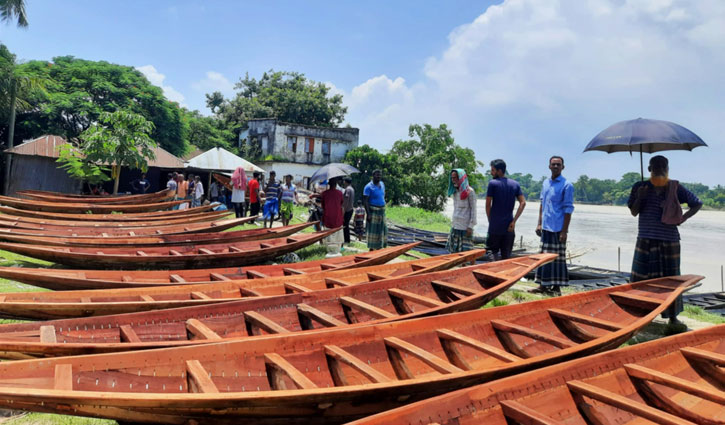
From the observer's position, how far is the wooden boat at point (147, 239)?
6.12 meters

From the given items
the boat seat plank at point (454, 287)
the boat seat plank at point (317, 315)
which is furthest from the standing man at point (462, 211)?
the boat seat plank at point (317, 315)

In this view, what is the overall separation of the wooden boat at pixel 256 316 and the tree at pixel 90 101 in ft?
60.6

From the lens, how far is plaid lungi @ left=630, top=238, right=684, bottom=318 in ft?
15.2

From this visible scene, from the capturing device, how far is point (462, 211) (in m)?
6.41

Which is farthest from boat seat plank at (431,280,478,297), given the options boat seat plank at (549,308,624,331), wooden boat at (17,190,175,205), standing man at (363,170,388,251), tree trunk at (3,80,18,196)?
tree trunk at (3,80,18,196)

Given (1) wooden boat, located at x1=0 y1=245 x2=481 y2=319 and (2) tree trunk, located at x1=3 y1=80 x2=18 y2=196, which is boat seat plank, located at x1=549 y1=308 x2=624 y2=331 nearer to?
(1) wooden boat, located at x1=0 y1=245 x2=481 y2=319

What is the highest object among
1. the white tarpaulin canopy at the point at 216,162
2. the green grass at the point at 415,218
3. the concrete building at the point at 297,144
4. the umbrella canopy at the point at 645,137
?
the concrete building at the point at 297,144

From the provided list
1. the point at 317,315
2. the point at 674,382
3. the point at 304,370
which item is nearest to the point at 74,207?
the point at 317,315

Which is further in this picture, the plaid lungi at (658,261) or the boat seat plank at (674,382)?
the plaid lungi at (658,261)

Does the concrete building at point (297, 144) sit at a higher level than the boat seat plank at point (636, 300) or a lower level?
higher

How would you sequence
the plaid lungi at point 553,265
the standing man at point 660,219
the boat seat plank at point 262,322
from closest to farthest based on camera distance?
the boat seat plank at point 262,322
the standing man at point 660,219
the plaid lungi at point 553,265

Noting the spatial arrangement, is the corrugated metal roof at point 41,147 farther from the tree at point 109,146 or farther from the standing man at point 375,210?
the standing man at point 375,210

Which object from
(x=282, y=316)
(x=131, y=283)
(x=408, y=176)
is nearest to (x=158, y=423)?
(x=282, y=316)

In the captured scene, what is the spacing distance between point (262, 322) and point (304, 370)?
2.11ft
